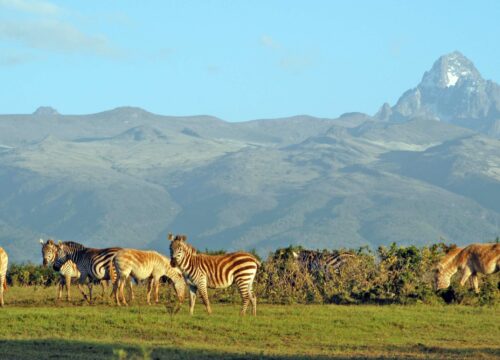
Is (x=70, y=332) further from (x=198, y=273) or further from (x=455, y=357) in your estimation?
(x=455, y=357)

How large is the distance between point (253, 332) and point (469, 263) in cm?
692

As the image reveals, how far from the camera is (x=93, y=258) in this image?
3294cm

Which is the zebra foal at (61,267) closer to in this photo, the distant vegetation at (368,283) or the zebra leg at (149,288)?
the zebra leg at (149,288)

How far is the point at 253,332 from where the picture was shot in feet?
85.8

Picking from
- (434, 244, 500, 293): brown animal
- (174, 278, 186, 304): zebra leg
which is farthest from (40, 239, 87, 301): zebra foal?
(434, 244, 500, 293): brown animal

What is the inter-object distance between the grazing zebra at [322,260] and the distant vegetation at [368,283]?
214mm

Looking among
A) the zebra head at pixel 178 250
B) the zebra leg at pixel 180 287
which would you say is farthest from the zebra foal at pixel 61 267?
the zebra head at pixel 178 250

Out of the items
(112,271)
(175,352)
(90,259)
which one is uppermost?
(90,259)

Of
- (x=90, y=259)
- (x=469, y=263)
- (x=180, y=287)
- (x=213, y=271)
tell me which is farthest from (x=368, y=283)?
(x=90, y=259)

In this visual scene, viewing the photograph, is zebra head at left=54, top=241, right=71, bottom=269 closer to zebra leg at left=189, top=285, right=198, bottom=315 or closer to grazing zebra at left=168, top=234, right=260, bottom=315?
grazing zebra at left=168, top=234, right=260, bottom=315

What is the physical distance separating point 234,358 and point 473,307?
11688 mm

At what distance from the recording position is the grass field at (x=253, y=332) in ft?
75.8

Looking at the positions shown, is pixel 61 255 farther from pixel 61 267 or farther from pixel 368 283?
pixel 368 283

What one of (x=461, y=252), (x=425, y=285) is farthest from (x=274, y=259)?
(x=461, y=252)
